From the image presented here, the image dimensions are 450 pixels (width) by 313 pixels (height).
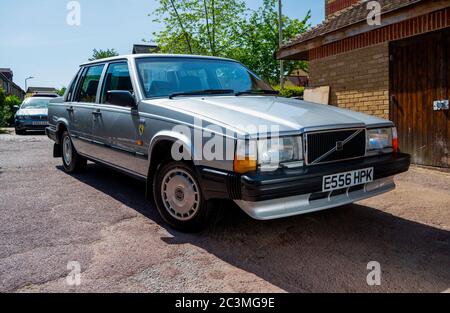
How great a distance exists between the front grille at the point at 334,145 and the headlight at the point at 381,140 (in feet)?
0.35

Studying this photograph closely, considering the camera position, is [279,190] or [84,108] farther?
[84,108]

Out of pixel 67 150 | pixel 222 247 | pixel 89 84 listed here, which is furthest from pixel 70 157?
pixel 222 247

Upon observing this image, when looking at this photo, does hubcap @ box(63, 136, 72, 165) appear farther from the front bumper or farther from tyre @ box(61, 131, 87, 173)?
the front bumper

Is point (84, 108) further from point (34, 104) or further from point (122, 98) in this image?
point (34, 104)

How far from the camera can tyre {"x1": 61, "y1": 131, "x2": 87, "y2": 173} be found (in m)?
5.88

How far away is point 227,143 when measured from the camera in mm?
2830

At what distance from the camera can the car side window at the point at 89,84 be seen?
4980 mm

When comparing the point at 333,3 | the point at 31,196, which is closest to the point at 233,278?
the point at 31,196

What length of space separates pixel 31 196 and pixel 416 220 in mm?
4395

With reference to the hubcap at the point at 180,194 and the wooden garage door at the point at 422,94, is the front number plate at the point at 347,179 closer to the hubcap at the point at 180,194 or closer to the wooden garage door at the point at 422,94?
the hubcap at the point at 180,194

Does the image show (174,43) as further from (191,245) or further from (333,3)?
(191,245)

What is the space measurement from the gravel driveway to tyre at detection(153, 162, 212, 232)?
0.13 metres

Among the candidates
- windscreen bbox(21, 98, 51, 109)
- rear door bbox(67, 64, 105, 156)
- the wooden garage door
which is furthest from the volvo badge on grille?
windscreen bbox(21, 98, 51, 109)

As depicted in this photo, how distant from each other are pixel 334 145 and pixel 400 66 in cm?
452
